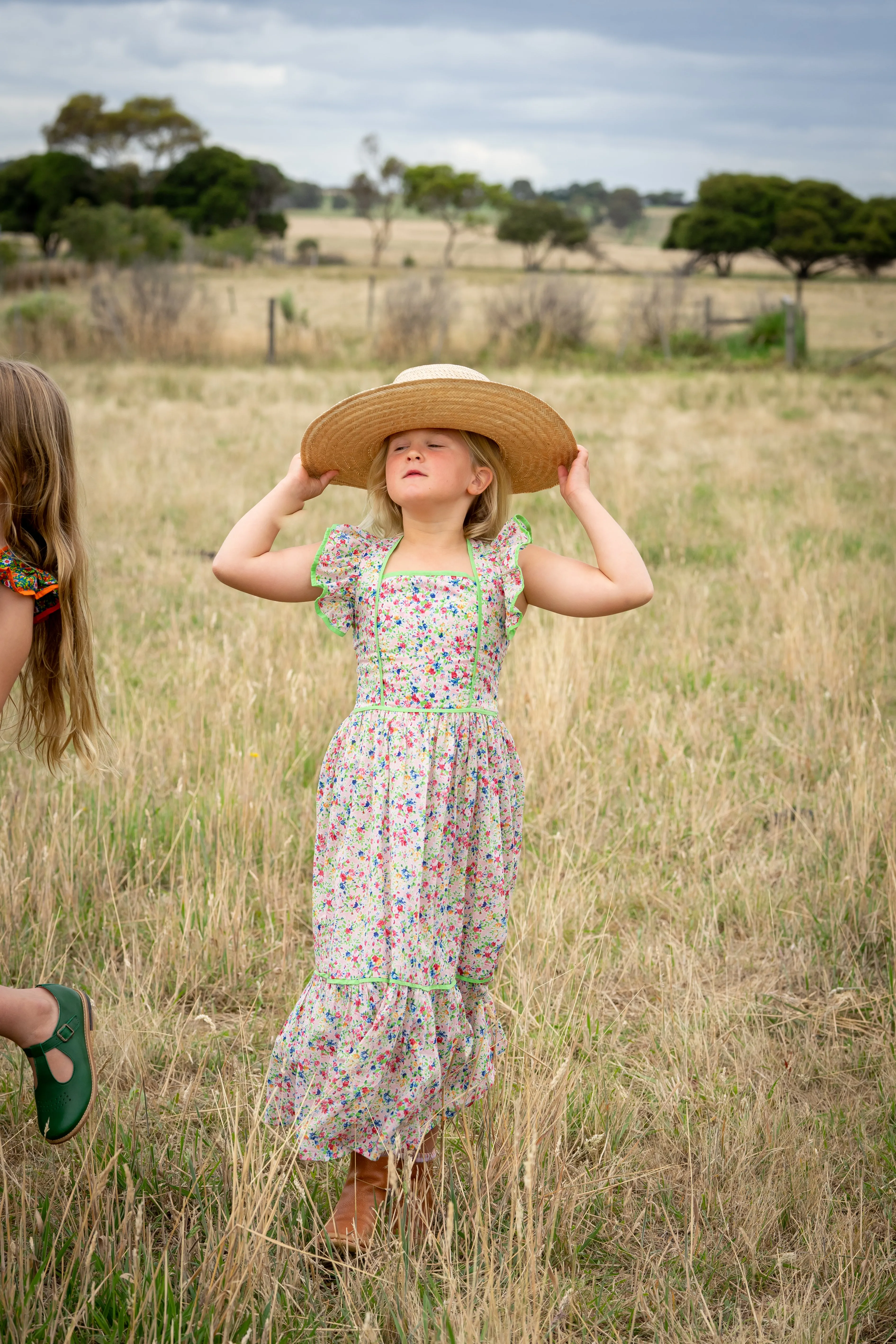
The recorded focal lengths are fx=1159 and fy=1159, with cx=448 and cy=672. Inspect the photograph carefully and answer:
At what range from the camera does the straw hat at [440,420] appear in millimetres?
2160

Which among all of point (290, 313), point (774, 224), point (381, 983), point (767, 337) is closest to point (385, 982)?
point (381, 983)

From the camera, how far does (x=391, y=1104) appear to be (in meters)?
2.09

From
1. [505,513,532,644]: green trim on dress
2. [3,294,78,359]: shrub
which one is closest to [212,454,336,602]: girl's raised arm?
[505,513,532,644]: green trim on dress

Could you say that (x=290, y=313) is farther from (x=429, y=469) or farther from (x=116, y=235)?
(x=429, y=469)

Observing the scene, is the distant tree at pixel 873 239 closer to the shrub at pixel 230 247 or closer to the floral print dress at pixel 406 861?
the shrub at pixel 230 247

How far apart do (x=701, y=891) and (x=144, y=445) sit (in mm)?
8846

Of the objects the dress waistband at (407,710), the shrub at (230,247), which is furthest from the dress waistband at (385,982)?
the shrub at (230,247)

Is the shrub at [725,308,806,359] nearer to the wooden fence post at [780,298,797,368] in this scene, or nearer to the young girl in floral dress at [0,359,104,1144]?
the wooden fence post at [780,298,797,368]

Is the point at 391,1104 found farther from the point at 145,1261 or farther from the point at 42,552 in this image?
the point at 42,552

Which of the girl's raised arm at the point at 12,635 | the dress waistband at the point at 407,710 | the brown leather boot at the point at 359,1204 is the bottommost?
the brown leather boot at the point at 359,1204

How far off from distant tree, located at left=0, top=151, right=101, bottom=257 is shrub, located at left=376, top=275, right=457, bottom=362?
39443mm

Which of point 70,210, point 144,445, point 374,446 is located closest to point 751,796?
point 374,446

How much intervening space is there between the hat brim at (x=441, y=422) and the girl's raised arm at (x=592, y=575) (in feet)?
0.38

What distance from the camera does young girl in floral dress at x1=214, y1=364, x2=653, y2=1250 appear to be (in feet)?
6.74
